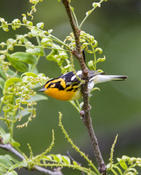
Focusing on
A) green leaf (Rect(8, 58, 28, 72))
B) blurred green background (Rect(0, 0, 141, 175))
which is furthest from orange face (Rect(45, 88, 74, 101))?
blurred green background (Rect(0, 0, 141, 175))

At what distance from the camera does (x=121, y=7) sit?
5.87 meters

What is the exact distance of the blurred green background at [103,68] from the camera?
4965 mm

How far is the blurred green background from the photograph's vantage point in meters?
4.96

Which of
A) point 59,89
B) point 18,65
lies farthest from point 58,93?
point 18,65

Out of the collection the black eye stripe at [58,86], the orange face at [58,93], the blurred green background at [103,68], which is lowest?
the orange face at [58,93]

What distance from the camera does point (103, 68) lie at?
211 inches

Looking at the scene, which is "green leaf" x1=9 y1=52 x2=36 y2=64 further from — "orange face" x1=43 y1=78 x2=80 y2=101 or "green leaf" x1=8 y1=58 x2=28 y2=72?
"orange face" x1=43 y1=78 x2=80 y2=101

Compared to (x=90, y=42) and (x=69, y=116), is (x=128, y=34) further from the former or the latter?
(x=90, y=42)

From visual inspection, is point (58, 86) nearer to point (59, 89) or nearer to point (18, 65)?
point (59, 89)

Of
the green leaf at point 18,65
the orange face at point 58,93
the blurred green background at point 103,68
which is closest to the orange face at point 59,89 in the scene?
the orange face at point 58,93

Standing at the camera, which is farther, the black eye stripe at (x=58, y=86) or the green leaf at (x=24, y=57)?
the black eye stripe at (x=58, y=86)

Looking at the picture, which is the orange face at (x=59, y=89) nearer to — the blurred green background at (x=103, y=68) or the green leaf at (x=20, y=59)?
the green leaf at (x=20, y=59)

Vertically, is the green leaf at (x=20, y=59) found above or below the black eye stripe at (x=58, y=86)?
below

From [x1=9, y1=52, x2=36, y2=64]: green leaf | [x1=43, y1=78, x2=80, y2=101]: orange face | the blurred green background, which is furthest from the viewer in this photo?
the blurred green background
